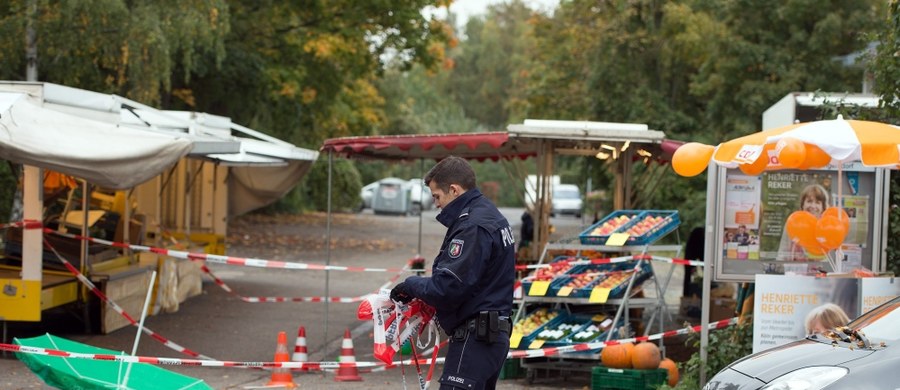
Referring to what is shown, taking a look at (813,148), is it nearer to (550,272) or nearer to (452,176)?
(452,176)

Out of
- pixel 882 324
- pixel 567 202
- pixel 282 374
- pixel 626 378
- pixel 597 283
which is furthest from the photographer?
pixel 567 202

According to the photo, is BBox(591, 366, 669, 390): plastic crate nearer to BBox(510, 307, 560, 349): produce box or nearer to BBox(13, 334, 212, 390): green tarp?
BBox(510, 307, 560, 349): produce box

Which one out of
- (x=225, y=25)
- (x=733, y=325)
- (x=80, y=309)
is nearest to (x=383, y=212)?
(x=225, y=25)

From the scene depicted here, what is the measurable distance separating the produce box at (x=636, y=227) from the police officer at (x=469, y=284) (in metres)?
5.12

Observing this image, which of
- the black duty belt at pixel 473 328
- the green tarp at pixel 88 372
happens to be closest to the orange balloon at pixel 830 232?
the black duty belt at pixel 473 328

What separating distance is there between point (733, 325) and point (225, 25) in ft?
38.7

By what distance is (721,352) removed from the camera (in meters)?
9.23

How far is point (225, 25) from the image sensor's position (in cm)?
1877

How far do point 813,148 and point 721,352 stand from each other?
2037mm

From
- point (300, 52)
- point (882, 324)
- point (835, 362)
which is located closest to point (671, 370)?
point (882, 324)

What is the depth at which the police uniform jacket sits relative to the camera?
5.59 m

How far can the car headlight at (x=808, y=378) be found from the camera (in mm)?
5582

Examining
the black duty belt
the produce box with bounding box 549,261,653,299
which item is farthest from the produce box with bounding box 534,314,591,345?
the black duty belt

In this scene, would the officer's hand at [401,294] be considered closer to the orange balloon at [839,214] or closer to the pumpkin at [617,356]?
the orange balloon at [839,214]
